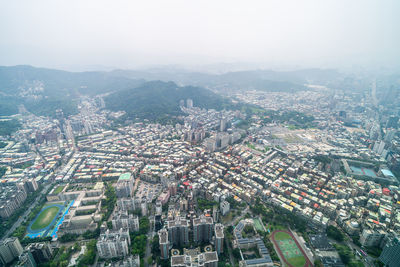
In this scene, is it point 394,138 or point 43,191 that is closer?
point 43,191

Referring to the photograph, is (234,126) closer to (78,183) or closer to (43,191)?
(78,183)

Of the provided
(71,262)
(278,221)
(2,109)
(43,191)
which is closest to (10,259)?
(71,262)

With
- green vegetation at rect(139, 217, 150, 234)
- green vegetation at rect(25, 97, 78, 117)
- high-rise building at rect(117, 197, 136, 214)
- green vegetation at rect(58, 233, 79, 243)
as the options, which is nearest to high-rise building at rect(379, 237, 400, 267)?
green vegetation at rect(139, 217, 150, 234)

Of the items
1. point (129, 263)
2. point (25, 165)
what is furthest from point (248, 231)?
point (25, 165)

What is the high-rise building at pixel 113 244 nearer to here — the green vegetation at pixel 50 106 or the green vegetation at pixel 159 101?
the green vegetation at pixel 159 101

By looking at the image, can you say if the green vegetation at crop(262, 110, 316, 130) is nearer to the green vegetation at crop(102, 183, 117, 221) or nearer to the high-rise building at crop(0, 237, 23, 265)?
the green vegetation at crop(102, 183, 117, 221)

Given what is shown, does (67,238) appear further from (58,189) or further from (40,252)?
(58,189)
